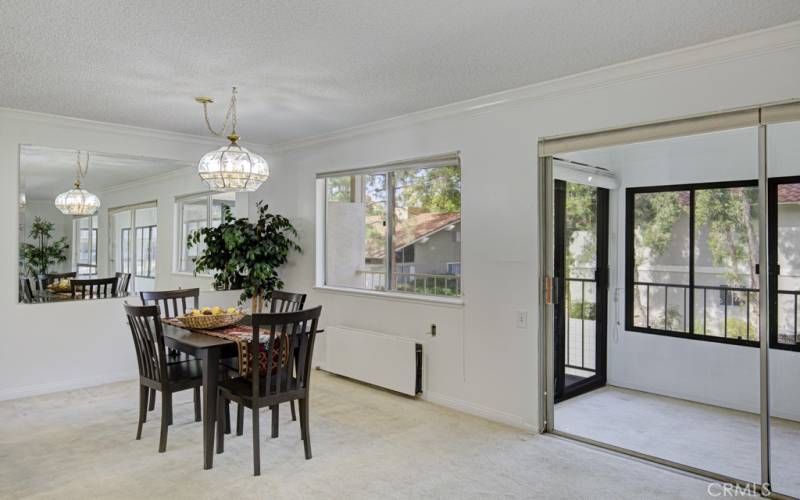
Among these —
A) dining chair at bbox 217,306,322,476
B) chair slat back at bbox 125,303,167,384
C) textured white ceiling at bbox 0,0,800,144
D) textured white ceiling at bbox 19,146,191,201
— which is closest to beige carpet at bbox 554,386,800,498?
dining chair at bbox 217,306,322,476

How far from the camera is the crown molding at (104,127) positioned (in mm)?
4332

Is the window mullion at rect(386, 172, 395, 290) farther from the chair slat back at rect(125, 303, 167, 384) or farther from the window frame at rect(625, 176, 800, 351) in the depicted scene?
the chair slat back at rect(125, 303, 167, 384)

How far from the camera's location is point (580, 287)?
3902mm

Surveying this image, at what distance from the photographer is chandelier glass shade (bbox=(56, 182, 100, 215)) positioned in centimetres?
461

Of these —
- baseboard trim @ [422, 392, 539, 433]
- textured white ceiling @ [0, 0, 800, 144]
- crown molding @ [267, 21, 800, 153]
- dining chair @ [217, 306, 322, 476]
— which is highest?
textured white ceiling @ [0, 0, 800, 144]

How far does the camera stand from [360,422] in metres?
3.79

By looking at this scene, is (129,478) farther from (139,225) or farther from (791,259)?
(791,259)

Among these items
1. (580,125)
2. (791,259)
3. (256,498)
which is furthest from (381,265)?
(791,259)

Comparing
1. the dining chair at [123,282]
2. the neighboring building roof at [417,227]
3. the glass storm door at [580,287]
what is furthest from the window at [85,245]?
the glass storm door at [580,287]

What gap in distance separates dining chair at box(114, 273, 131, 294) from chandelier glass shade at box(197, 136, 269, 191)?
2253mm

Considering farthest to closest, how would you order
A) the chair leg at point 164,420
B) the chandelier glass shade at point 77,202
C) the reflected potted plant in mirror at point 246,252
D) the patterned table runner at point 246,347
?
the reflected potted plant in mirror at point 246,252
the chandelier glass shade at point 77,202
the chair leg at point 164,420
the patterned table runner at point 246,347

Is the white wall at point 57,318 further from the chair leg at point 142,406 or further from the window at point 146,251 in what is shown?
the chair leg at point 142,406

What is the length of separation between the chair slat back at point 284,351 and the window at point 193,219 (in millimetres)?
2663

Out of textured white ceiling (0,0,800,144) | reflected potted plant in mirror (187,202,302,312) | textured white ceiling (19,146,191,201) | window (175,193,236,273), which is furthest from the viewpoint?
window (175,193,236,273)
